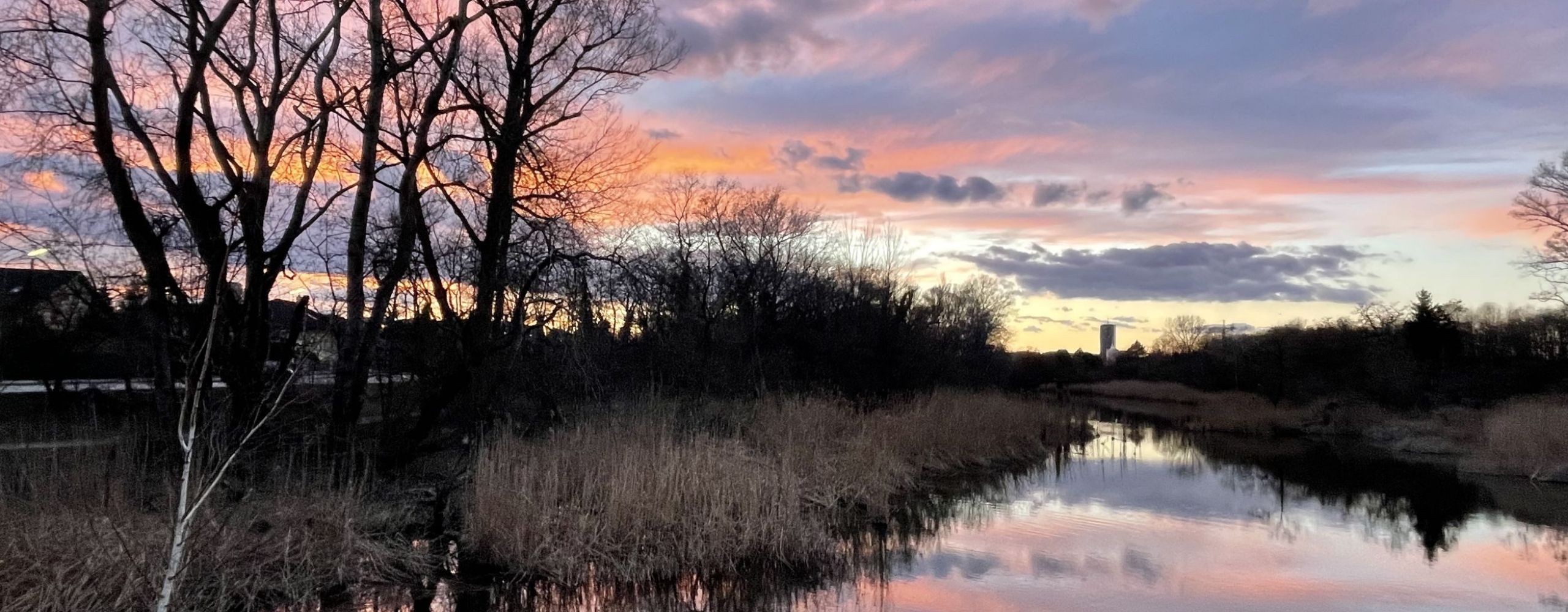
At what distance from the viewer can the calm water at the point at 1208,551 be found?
32.1 ft

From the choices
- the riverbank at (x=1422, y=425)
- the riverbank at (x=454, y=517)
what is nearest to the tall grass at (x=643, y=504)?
the riverbank at (x=454, y=517)

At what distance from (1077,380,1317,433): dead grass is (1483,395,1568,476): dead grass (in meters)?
13.1

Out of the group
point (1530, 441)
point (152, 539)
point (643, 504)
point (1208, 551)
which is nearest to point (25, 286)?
point (152, 539)

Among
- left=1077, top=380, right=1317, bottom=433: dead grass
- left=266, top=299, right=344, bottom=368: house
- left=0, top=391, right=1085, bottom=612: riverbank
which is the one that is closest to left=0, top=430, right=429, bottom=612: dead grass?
left=0, top=391, right=1085, bottom=612: riverbank

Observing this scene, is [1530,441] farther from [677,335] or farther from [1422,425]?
[677,335]

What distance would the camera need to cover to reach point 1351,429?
34.8 m

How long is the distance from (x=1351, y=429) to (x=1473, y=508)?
19400mm

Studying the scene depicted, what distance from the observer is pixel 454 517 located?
11.5 metres

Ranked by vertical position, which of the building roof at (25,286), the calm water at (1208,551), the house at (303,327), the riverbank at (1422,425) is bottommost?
the calm water at (1208,551)

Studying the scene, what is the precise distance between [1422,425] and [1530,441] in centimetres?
978

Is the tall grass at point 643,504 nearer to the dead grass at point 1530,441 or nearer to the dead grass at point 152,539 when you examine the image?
the dead grass at point 152,539

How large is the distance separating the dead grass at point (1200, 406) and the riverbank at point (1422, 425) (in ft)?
0.21

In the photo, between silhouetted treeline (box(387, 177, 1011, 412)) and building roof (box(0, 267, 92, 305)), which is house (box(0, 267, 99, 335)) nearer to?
building roof (box(0, 267, 92, 305))

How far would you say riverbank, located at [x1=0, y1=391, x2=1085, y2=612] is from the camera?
7000 millimetres
